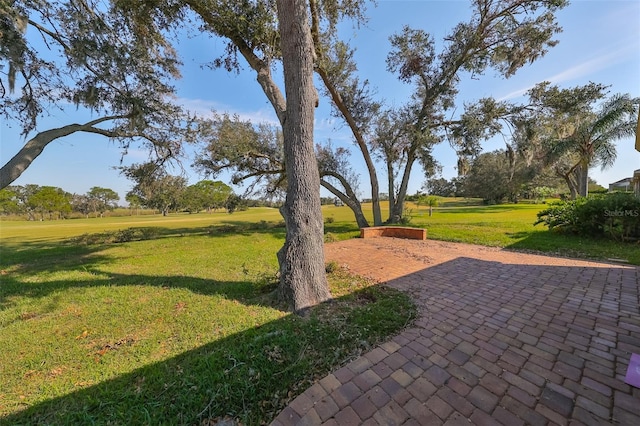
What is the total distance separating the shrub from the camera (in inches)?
266

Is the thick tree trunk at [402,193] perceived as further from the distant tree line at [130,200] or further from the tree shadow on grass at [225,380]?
the tree shadow on grass at [225,380]

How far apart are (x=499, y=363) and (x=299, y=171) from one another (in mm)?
3169

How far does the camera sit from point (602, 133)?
43.0 ft

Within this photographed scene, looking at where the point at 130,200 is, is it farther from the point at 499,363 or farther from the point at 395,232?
the point at 499,363

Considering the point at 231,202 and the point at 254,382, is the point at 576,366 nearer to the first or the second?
the point at 254,382

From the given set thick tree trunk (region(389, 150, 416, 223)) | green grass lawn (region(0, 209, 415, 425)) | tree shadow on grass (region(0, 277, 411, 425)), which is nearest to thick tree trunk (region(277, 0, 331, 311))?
green grass lawn (region(0, 209, 415, 425))

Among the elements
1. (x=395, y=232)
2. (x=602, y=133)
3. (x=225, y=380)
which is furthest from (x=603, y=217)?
(x=225, y=380)

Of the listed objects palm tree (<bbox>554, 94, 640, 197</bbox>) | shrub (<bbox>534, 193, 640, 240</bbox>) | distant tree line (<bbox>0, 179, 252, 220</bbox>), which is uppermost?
palm tree (<bbox>554, 94, 640, 197</bbox>)

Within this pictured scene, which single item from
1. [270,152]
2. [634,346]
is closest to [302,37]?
[634,346]

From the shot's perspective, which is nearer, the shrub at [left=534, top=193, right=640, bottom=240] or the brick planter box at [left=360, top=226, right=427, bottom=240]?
the shrub at [left=534, top=193, right=640, bottom=240]

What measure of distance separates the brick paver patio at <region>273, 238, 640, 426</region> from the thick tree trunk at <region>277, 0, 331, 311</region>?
1389 millimetres

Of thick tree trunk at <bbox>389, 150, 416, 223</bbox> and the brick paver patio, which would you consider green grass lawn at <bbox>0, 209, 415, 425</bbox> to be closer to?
the brick paver patio

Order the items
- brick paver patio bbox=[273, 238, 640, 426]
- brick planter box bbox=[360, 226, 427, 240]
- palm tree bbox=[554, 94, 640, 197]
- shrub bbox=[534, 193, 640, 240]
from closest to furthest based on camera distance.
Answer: brick paver patio bbox=[273, 238, 640, 426] → shrub bbox=[534, 193, 640, 240] → brick planter box bbox=[360, 226, 427, 240] → palm tree bbox=[554, 94, 640, 197]

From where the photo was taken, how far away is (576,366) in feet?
7.12
